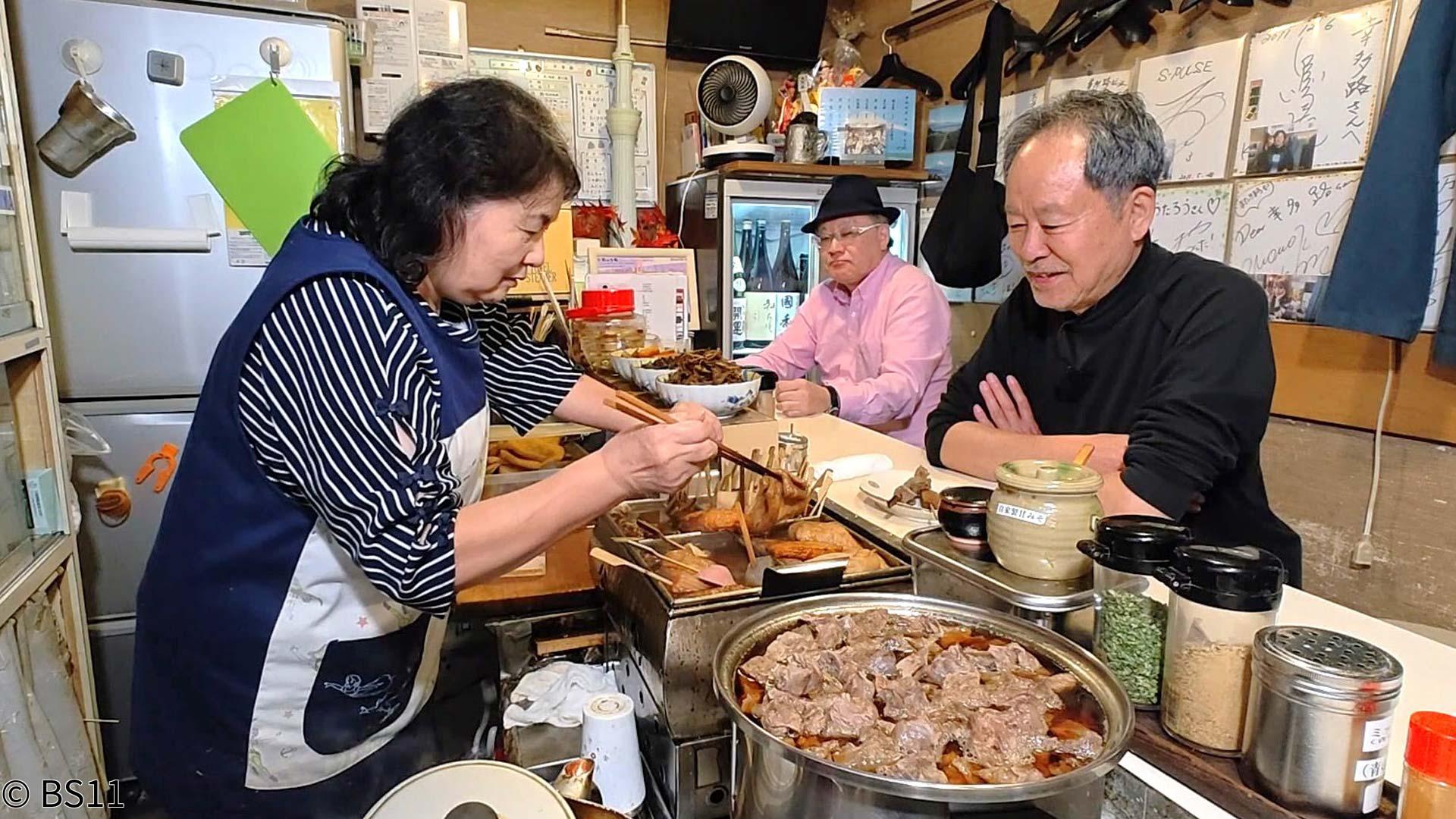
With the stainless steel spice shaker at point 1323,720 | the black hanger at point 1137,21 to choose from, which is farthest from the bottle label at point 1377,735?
the black hanger at point 1137,21

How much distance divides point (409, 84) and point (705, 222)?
1.33 meters

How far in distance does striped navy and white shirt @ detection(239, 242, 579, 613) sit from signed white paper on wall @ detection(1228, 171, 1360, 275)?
2.41 meters

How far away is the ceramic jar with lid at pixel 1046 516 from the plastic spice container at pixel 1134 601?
7 cm

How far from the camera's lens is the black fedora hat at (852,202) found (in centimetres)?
281

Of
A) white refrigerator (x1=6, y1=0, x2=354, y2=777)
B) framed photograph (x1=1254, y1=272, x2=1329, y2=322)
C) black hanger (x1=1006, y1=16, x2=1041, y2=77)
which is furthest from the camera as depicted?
black hanger (x1=1006, y1=16, x2=1041, y2=77)

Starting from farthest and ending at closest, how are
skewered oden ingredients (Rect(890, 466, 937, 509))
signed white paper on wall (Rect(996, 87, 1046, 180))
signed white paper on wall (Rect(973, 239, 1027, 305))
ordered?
signed white paper on wall (Rect(973, 239, 1027, 305))
signed white paper on wall (Rect(996, 87, 1046, 180))
skewered oden ingredients (Rect(890, 466, 937, 509))

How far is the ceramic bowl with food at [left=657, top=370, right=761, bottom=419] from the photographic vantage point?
180cm

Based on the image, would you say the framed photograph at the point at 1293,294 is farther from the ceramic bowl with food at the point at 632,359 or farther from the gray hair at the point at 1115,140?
the ceramic bowl with food at the point at 632,359

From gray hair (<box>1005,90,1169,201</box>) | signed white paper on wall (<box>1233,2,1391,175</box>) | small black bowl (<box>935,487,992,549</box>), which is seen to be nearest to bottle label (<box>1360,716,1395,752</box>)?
small black bowl (<box>935,487,992,549</box>)

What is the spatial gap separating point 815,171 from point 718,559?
8.40ft

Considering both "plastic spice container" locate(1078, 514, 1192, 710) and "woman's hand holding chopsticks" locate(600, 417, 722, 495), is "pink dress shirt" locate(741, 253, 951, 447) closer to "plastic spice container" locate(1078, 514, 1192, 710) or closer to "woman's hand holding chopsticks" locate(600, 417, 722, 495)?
"woman's hand holding chopsticks" locate(600, 417, 722, 495)

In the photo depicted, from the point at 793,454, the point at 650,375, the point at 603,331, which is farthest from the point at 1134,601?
the point at 603,331

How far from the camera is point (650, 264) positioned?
350 cm

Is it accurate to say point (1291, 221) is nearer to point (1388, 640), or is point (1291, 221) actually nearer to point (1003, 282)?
point (1003, 282)
